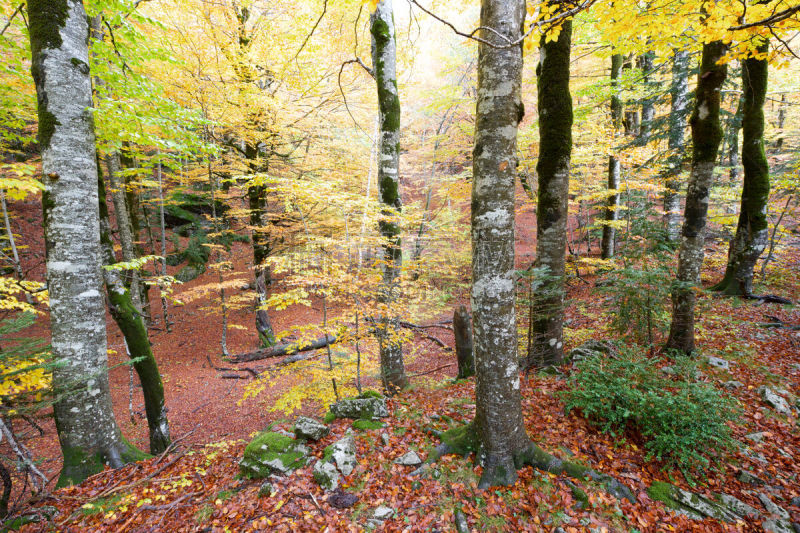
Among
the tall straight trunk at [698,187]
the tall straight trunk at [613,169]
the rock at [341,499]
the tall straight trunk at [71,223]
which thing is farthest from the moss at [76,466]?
the tall straight trunk at [613,169]

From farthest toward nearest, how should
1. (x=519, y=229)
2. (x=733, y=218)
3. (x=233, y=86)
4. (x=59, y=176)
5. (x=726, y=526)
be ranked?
(x=519, y=229)
(x=733, y=218)
(x=233, y=86)
(x=59, y=176)
(x=726, y=526)

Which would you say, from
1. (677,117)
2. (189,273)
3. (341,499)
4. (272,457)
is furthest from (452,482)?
(189,273)

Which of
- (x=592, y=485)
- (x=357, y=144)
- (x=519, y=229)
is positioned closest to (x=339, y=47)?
(x=357, y=144)

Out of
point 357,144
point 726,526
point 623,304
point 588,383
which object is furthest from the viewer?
point 357,144

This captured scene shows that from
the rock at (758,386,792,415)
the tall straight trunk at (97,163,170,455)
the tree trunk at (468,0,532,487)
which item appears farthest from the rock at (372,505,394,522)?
the rock at (758,386,792,415)

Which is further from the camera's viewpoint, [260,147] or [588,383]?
[260,147]

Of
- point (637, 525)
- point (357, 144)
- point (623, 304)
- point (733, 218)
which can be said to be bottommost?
point (637, 525)

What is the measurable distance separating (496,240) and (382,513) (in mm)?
2955

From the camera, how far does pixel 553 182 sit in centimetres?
508

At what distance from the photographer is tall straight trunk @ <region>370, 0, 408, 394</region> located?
19.1 feet

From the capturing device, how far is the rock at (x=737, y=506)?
Answer: 282 centimetres

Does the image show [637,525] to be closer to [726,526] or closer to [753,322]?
[726,526]

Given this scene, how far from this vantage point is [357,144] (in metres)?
13.3

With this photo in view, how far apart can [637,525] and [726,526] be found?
2.51ft
